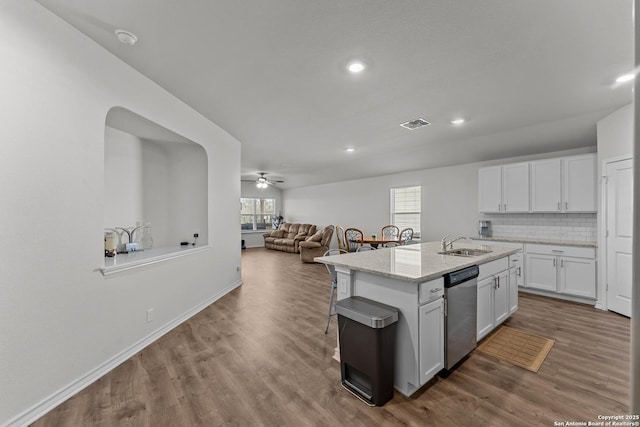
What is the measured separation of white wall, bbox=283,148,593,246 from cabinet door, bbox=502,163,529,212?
47 cm

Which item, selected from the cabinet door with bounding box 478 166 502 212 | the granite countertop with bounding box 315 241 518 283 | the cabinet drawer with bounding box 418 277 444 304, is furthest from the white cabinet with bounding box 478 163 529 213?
the cabinet drawer with bounding box 418 277 444 304

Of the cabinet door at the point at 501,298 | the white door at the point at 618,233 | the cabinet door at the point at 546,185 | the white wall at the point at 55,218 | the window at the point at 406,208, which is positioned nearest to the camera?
the white wall at the point at 55,218

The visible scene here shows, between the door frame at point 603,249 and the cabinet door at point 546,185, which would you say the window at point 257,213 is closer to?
the cabinet door at point 546,185

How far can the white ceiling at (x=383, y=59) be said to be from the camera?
1.91m

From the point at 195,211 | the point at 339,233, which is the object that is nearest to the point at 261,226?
the point at 339,233

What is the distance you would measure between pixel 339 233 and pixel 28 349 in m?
7.59

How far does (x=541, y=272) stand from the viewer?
4.42 m

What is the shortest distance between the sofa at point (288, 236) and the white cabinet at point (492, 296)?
6.63 m

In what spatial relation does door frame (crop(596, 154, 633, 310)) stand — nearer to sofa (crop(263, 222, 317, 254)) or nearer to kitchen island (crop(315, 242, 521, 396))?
kitchen island (crop(315, 242, 521, 396))

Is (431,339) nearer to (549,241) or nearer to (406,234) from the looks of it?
(549,241)

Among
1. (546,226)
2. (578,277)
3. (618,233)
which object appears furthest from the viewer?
(546,226)

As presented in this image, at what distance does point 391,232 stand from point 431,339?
5341mm

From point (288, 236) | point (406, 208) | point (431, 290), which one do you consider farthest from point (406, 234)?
point (431, 290)

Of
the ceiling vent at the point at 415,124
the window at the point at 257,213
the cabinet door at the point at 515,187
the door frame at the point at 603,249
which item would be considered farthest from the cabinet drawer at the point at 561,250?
the window at the point at 257,213
